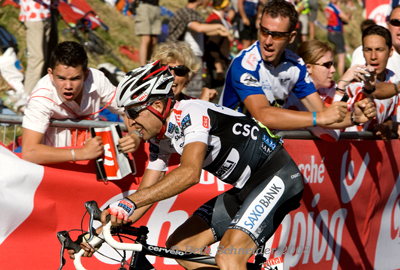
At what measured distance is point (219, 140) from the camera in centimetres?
357

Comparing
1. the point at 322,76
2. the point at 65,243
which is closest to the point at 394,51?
the point at 322,76

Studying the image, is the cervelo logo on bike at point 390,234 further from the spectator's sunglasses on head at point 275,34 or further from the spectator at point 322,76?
the spectator's sunglasses on head at point 275,34

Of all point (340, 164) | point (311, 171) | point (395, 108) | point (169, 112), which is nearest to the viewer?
point (169, 112)

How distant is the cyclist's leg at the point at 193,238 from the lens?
3.86m

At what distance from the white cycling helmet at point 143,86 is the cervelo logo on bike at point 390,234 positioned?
4.38 metres

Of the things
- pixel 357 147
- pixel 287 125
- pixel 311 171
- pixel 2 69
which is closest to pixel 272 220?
pixel 287 125

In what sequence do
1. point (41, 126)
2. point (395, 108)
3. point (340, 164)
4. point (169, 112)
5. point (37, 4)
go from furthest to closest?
1. point (37, 4)
2. point (395, 108)
3. point (340, 164)
4. point (41, 126)
5. point (169, 112)

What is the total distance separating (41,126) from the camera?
429 centimetres

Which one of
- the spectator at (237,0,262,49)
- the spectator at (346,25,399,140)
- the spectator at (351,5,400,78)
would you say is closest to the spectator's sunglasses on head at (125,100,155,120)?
the spectator at (346,25,399,140)

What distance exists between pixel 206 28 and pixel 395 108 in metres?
3.55

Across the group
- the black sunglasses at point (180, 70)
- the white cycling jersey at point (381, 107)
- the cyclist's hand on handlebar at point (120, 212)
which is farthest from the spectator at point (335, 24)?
the cyclist's hand on handlebar at point (120, 212)

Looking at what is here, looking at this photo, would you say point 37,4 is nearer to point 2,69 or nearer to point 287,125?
point 2,69

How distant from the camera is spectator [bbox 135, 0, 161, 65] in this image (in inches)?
349

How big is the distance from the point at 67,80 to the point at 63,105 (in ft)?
0.81
